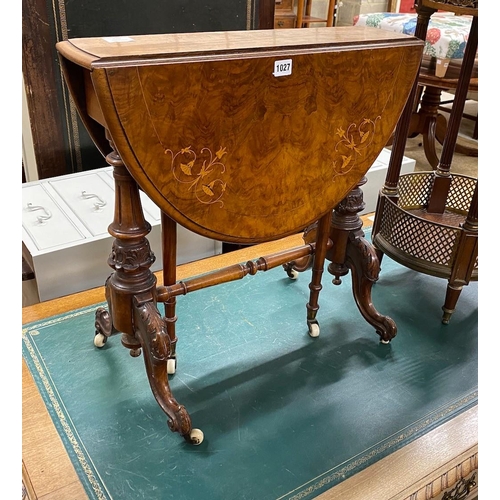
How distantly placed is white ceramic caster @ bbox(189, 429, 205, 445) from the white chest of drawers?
2.53 feet

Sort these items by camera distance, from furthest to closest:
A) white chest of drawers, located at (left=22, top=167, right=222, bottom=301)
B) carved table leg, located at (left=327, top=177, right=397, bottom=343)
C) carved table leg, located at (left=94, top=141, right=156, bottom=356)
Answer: white chest of drawers, located at (left=22, top=167, right=222, bottom=301) < carved table leg, located at (left=327, top=177, right=397, bottom=343) < carved table leg, located at (left=94, top=141, right=156, bottom=356)

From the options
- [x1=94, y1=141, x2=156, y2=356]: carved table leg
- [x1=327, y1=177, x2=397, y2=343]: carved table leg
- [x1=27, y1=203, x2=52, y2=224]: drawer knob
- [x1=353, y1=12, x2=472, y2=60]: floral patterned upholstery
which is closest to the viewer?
[x1=94, y1=141, x2=156, y2=356]: carved table leg

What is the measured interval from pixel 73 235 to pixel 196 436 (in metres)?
0.85

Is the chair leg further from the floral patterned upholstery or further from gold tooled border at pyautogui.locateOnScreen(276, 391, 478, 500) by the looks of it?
the floral patterned upholstery

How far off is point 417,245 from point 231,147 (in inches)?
34.8

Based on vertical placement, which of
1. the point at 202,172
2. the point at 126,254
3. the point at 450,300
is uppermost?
the point at 202,172

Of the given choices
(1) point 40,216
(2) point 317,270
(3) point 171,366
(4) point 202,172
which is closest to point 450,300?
(2) point 317,270

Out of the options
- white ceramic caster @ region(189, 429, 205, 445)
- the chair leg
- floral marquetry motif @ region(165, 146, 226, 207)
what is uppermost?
floral marquetry motif @ region(165, 146, 226, 207)

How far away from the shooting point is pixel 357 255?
1.72 meters

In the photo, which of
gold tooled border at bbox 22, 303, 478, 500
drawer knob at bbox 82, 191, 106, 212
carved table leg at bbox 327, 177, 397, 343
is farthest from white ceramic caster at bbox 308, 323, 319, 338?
drawer knob at bbox 82, 191, 106, 212

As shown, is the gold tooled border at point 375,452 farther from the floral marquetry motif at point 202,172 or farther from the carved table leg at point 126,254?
the floral marquetry motif at point 202,172

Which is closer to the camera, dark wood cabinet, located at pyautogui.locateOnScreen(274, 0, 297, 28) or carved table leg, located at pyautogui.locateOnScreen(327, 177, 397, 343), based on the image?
carved table leg, located at pyautogui.locateOnScreen(327, 177, 397, 343)

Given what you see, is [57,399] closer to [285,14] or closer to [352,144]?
[352,144]

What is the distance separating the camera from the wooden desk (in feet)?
4.14
